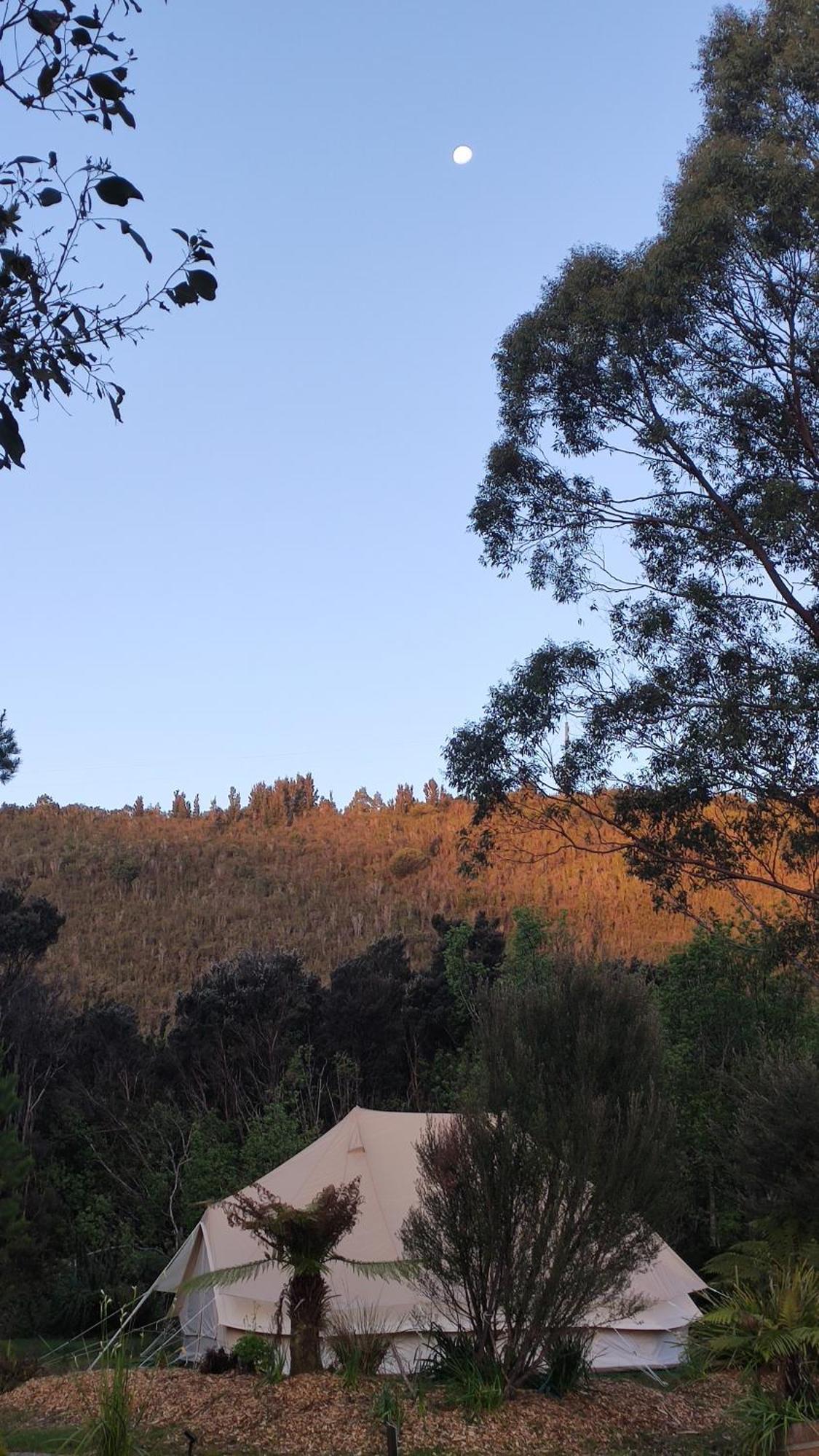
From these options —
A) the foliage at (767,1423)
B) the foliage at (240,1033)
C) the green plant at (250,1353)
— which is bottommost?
the green plant at (250,1353)

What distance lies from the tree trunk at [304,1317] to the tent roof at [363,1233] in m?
2.68

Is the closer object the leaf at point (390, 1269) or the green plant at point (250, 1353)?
the leaf at point (390, 1269)

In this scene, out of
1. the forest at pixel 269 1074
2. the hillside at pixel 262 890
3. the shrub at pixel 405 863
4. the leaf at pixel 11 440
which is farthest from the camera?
the shrub at pixel 405 863

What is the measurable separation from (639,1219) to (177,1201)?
49.8 ft

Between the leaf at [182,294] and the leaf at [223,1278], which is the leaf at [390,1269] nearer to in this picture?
the leaf at [223,1278]

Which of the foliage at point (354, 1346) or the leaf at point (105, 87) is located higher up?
the leaf at point (105, 87)

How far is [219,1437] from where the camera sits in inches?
410

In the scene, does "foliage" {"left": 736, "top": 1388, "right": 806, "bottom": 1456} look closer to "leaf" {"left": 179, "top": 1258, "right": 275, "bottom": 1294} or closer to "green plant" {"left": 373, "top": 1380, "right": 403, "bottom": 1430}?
"green plant" {"left": 373, "top": 1380, "right": 403, "bottom": 1430}

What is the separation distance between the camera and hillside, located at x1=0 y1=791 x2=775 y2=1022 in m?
41.2

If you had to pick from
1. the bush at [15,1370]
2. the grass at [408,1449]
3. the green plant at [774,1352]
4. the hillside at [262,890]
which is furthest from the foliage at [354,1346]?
the hillside at [262,890]

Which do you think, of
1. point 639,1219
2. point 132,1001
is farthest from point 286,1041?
point 639,1219

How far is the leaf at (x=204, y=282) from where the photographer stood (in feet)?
14.1

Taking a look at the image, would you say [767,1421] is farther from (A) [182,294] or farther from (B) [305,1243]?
(A) [182,294]

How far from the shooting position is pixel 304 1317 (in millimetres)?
12141
